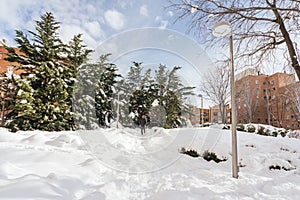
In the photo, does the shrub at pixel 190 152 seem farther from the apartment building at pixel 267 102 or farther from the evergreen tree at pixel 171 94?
the apartment building at pixel 267 102

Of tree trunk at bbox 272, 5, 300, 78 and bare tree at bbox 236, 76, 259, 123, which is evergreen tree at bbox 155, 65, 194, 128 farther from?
bare tree at bbox 236, 76, 259, 123

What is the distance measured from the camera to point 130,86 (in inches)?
193

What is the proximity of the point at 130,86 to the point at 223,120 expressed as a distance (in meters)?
11.7

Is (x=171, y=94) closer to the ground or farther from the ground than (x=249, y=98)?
closer to the ground

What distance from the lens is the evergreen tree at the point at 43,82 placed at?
815 centimetres

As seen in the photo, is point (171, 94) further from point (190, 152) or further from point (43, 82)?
point (43, 82)

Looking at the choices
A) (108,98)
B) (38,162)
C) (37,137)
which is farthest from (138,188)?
(108,98)

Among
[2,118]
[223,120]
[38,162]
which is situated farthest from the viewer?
[223,120]

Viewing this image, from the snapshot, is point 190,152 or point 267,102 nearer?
point 190,152

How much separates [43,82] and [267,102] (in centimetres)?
2633

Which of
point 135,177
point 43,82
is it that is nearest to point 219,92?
point 43,82

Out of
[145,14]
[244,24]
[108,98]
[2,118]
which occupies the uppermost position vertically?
[145,14]

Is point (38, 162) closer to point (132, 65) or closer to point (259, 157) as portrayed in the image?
point (132, 65)

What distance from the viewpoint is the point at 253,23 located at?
177 inches
